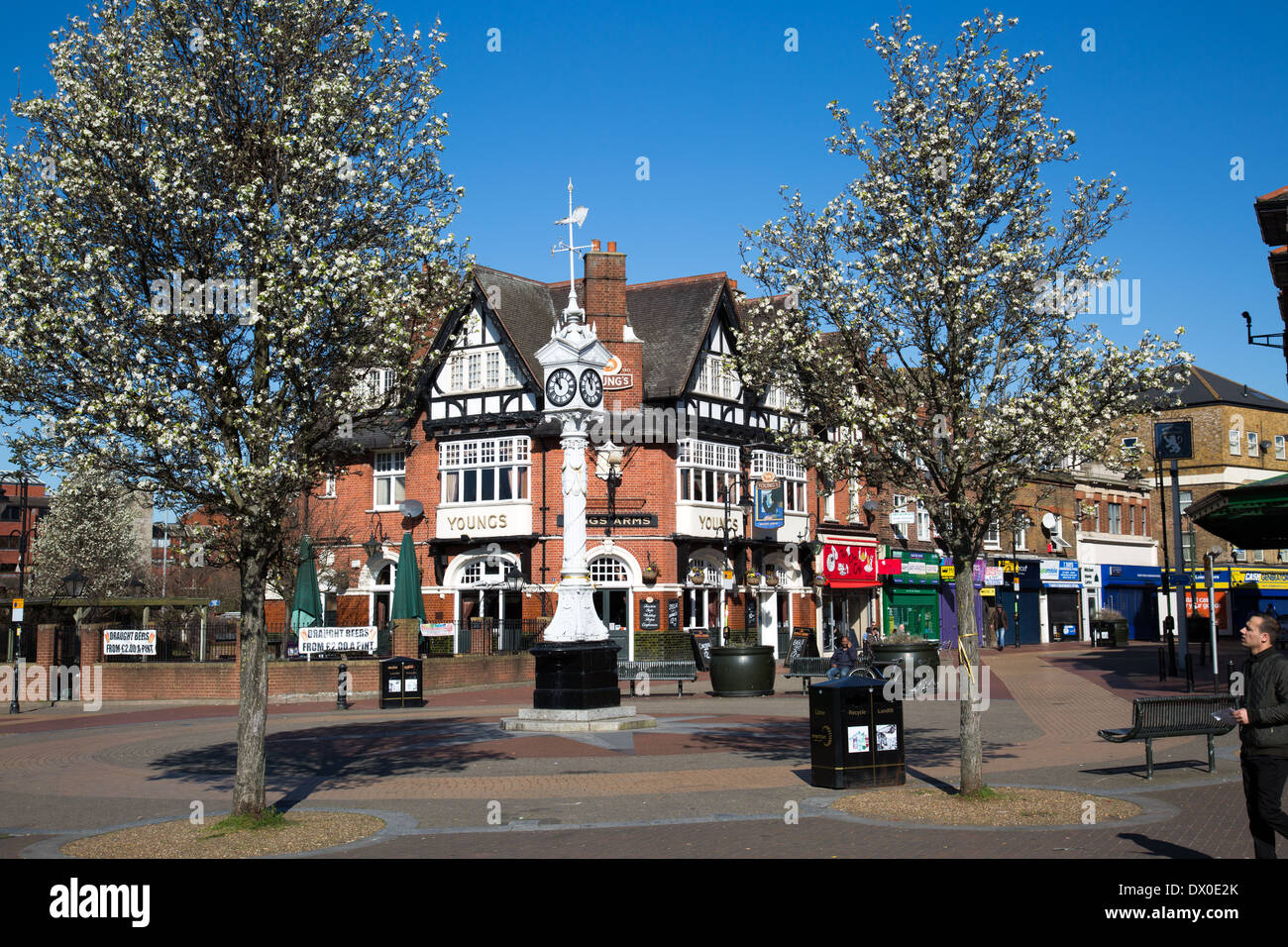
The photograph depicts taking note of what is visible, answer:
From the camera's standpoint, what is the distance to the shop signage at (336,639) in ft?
100

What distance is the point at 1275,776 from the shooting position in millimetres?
7945

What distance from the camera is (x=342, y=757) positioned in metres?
17.2

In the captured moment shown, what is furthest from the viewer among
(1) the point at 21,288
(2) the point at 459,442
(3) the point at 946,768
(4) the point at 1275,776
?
(2) the point at 459,442

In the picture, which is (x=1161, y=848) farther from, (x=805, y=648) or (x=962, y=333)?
(x=805, y=648)

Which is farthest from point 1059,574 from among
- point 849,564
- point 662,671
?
point 662,671

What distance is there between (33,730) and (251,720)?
48.7 ft

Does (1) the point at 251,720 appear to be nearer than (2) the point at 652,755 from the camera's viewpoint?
Yes

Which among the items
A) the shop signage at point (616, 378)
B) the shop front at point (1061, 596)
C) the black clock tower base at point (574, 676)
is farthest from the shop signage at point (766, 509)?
the shop front at point (1061, 596)

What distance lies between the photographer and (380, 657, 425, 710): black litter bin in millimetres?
26328

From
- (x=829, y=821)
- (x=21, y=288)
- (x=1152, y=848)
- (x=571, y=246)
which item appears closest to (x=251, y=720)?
(x=21, y=288)

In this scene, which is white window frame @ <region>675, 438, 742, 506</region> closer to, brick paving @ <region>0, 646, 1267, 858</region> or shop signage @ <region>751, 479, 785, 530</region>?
shop signage @ <region>751, 479, 785, 530</region>

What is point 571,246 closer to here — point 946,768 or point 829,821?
point 946,768

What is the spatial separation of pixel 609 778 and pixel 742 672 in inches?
503

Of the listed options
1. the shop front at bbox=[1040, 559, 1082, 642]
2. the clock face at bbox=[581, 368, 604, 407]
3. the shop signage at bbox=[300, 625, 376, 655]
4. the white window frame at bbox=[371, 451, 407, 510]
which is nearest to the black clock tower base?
the clock face at bbox=[581, 368, 604, 407]
